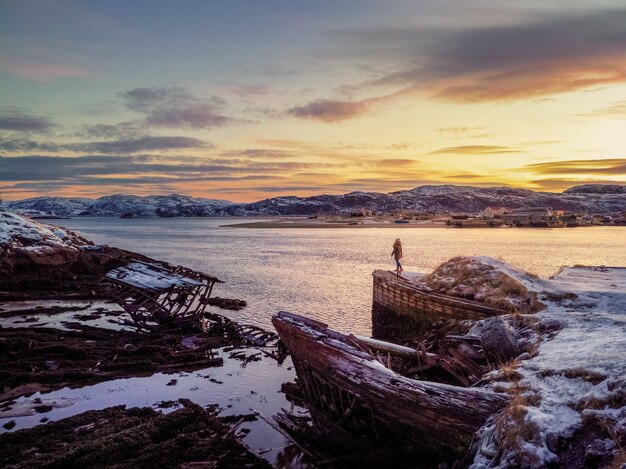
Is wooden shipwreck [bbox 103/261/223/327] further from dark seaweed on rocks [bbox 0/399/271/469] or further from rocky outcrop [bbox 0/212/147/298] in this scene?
dark seaweed on rocks [bbox 0/399/271/469]

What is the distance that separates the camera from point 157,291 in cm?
→ 2038

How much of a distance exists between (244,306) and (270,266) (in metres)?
19.7

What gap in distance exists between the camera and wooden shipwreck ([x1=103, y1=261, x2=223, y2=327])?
1998 centimetres

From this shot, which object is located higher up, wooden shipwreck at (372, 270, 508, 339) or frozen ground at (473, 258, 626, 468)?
frozen ground at (473, 258, 626, 468)

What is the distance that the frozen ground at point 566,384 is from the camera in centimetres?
600

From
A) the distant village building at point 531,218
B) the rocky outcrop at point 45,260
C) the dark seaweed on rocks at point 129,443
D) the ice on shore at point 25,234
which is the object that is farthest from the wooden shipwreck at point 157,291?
the distant village building at point 531,218

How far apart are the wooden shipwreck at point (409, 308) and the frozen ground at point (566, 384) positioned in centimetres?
321

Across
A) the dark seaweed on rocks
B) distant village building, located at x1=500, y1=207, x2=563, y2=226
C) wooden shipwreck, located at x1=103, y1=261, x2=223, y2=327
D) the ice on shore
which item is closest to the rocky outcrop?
the ice on shore

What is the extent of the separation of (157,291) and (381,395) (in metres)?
14.8

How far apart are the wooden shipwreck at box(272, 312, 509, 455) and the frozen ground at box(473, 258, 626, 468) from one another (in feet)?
1.89

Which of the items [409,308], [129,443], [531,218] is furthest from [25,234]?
[531,218]

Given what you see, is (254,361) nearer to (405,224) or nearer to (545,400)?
(545,400)

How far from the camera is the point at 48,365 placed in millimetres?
14219

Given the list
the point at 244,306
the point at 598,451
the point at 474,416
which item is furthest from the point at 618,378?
the point at 244,306
